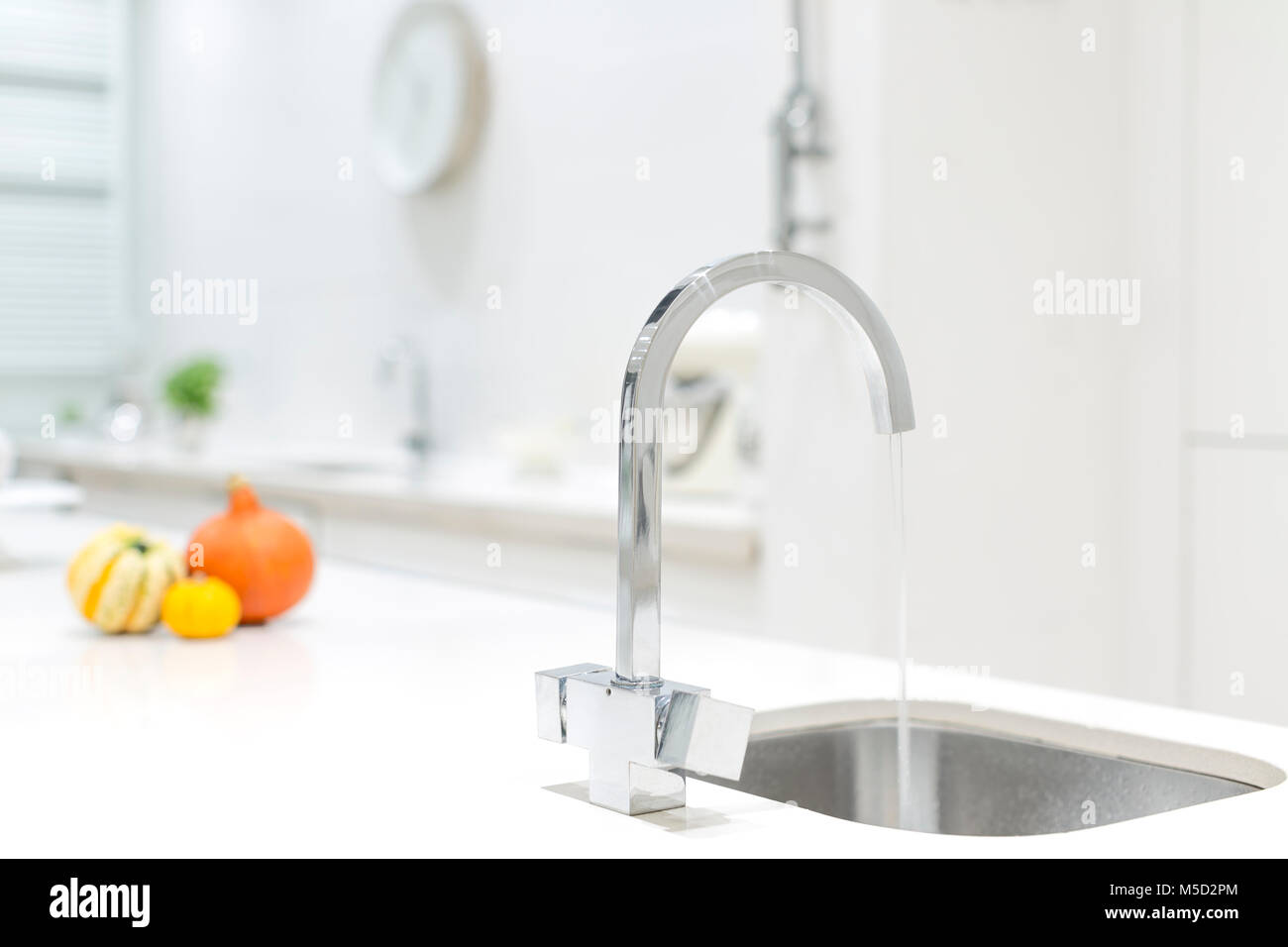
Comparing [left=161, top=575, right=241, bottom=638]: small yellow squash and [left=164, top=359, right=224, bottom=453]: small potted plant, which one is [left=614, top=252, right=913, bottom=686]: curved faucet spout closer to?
[left=161, top=575, right=241, bottom=638]: small yellow squash

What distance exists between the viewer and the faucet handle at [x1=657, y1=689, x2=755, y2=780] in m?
0.80

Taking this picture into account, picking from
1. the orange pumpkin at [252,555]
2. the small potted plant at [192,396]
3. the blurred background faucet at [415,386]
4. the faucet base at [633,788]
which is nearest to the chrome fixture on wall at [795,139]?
the orange pumpkin at [252,555]

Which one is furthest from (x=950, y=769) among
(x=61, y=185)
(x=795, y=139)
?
(x=61, y=185)

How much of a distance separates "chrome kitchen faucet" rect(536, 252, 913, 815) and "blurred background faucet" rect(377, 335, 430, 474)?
2.98 m

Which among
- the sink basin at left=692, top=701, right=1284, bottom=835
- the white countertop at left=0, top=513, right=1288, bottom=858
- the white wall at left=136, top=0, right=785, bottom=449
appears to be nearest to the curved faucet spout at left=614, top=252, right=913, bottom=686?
the white countertop at left=0, top=513, right=1288, bottom=858

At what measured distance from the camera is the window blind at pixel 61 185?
202 inches

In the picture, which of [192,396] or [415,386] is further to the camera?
[192,396]

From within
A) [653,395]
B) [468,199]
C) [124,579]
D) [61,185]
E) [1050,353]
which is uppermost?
[61,185]

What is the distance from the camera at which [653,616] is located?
86cm

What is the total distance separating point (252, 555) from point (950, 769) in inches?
28.4

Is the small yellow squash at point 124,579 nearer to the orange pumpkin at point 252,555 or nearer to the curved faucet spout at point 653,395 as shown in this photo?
the orange pumpkin at point 252,555

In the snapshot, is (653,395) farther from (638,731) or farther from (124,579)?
(124,579)

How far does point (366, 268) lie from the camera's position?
4.21 metres
